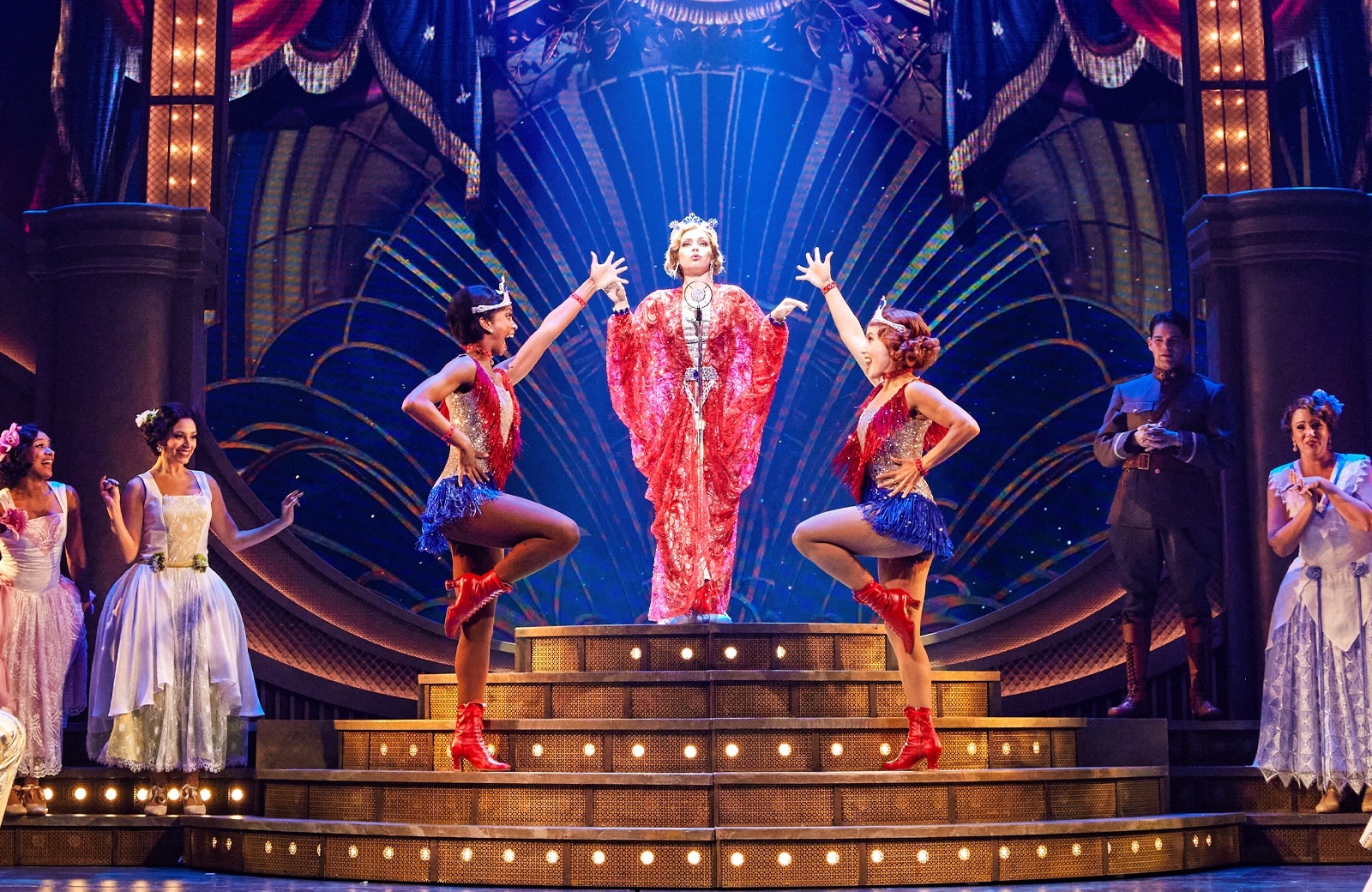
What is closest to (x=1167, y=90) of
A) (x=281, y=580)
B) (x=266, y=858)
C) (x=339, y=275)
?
(x=339, y=275)

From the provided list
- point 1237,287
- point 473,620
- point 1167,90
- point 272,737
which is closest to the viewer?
point 473,620

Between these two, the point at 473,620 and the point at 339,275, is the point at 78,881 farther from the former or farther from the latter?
the point at 339,275

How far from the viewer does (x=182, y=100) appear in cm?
716

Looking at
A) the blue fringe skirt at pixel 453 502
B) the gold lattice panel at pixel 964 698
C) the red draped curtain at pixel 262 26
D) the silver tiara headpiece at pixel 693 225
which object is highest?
the red draped curtain at pixel 262 26

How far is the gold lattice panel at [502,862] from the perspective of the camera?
431 centimetres

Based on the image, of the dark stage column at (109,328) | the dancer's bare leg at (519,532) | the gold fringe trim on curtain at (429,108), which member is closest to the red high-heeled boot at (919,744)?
the dancer's bare leg at (519,532)

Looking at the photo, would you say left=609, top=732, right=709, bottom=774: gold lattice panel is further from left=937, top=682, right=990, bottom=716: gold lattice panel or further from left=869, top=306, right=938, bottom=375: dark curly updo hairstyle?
left=869, top=306, right=938, bottom=375: dark curly updo hairstyle

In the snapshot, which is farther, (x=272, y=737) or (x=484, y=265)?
(x=484, y=265)

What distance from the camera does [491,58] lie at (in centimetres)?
808

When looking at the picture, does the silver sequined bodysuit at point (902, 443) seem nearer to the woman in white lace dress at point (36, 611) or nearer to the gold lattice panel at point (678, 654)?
the gold lattice panel at point (678, 654)

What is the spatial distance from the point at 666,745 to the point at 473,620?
72cm

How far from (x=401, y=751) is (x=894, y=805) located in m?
1.69

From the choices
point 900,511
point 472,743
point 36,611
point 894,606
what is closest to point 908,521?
point 900,511

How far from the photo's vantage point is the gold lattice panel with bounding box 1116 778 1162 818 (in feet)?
16.1
